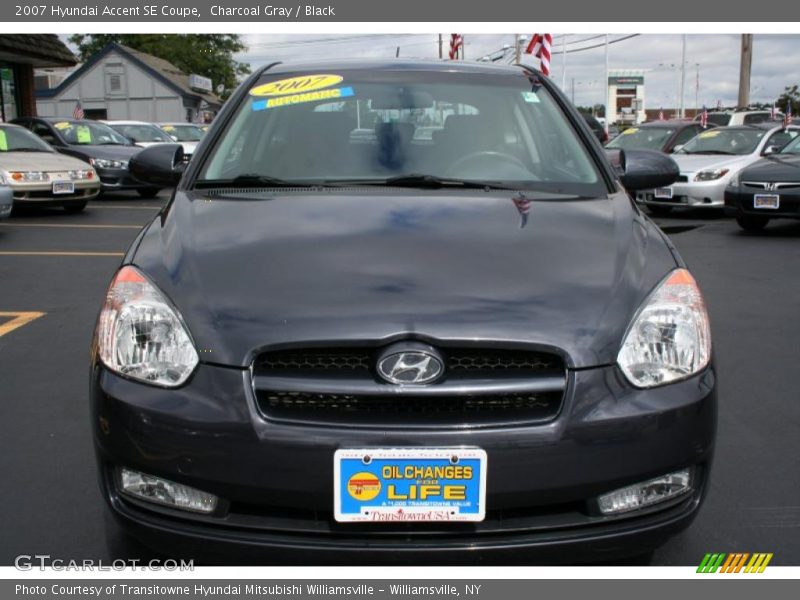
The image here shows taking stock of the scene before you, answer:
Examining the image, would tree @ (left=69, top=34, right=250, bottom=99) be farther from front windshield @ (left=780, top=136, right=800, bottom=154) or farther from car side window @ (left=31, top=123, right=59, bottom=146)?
front windshield @ (left=780, top=136, right=800, bottom=154)

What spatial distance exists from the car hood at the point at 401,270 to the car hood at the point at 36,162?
34.8 ft

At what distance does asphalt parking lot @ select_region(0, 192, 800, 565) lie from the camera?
2.84 m

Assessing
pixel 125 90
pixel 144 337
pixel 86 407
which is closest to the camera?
pixel 144 337

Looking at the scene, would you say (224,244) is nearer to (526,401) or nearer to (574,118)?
(526,401)

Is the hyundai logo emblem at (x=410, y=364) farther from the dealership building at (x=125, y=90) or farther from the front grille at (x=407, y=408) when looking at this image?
the dealership building at (x=125, y=90)

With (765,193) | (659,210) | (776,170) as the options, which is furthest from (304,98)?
(659,210)

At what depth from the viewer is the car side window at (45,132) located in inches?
630

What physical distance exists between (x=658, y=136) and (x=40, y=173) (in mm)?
10422

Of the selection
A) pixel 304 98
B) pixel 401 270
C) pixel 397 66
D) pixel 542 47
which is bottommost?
pixel 401 270

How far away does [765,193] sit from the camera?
1034 centimetres

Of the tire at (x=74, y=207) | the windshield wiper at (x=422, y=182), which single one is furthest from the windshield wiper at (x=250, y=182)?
the tire at (x=74, y=207)

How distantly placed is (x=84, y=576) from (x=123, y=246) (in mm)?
7726

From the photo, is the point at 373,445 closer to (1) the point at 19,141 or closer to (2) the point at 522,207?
(2) the point at 522,207

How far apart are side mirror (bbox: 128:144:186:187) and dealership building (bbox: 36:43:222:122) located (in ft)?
150
